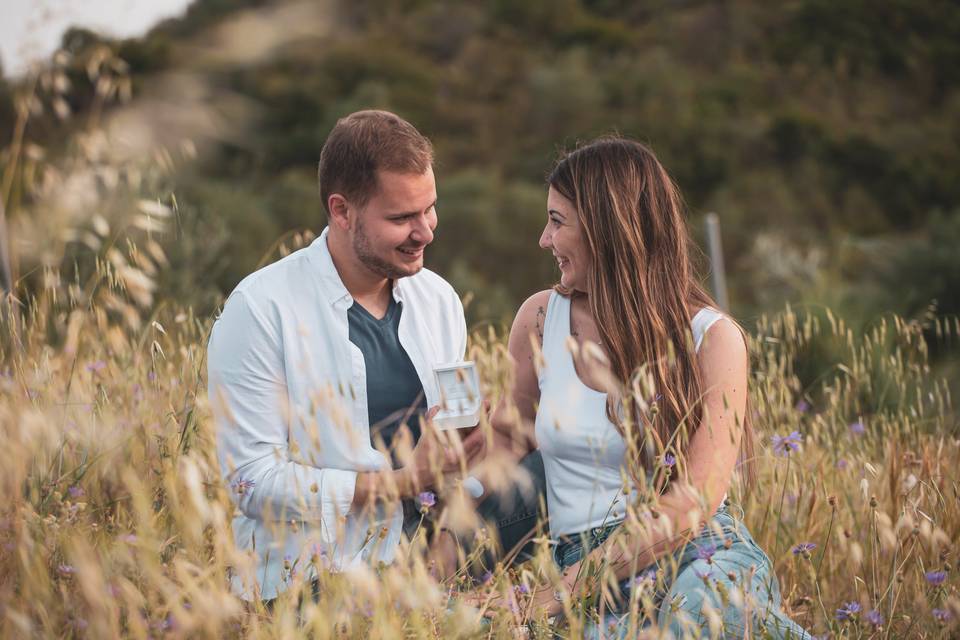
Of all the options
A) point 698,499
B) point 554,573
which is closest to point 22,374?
point 554,573

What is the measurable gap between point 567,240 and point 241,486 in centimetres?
104

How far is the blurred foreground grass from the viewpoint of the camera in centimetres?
136

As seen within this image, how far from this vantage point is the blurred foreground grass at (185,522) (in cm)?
136

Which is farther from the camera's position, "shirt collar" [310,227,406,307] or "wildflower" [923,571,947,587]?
"shirt collar" [310,227,406,307]

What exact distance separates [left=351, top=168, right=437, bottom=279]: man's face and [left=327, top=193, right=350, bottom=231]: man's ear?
4cm

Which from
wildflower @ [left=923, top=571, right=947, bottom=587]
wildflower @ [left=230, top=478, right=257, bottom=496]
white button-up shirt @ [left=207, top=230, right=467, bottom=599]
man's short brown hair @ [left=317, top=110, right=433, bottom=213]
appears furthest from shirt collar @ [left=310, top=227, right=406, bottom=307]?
wildflower @ [left=923, top=571, right=947, bottom=587]

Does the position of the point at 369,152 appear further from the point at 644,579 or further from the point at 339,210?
the point at 644,579

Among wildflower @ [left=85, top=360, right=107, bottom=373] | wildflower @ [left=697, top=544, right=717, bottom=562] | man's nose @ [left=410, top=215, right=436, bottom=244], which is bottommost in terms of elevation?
wildflower @ [left=697, top=544, right=717, bottom=562]

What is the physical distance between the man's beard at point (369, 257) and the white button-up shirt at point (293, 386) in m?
0.09

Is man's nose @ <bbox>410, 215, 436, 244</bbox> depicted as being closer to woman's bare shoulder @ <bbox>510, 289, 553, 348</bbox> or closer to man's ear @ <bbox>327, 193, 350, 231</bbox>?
man's ear @ <bbox>327, 193, 350, 231</bbox>

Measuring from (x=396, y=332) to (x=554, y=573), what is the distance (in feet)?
4.09

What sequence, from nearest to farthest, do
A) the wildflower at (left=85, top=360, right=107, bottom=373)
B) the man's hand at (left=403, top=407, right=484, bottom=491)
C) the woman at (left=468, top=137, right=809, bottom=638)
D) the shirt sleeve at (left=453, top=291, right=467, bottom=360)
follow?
1. the man's hand at (left=403, top=407, right=484, bottom=491)
2. the woman at (left=468, top=137, right=809, bottom=638)
3. the wildflower at (left=85, top=360, right=107, bottom=373)
4. the shirt sleeve at (left=453, top=291, right=467, bottom=360)

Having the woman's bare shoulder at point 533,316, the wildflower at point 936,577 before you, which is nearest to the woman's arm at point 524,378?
the woman's bare shoulder at point 533,316

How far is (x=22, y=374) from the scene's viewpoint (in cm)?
205
